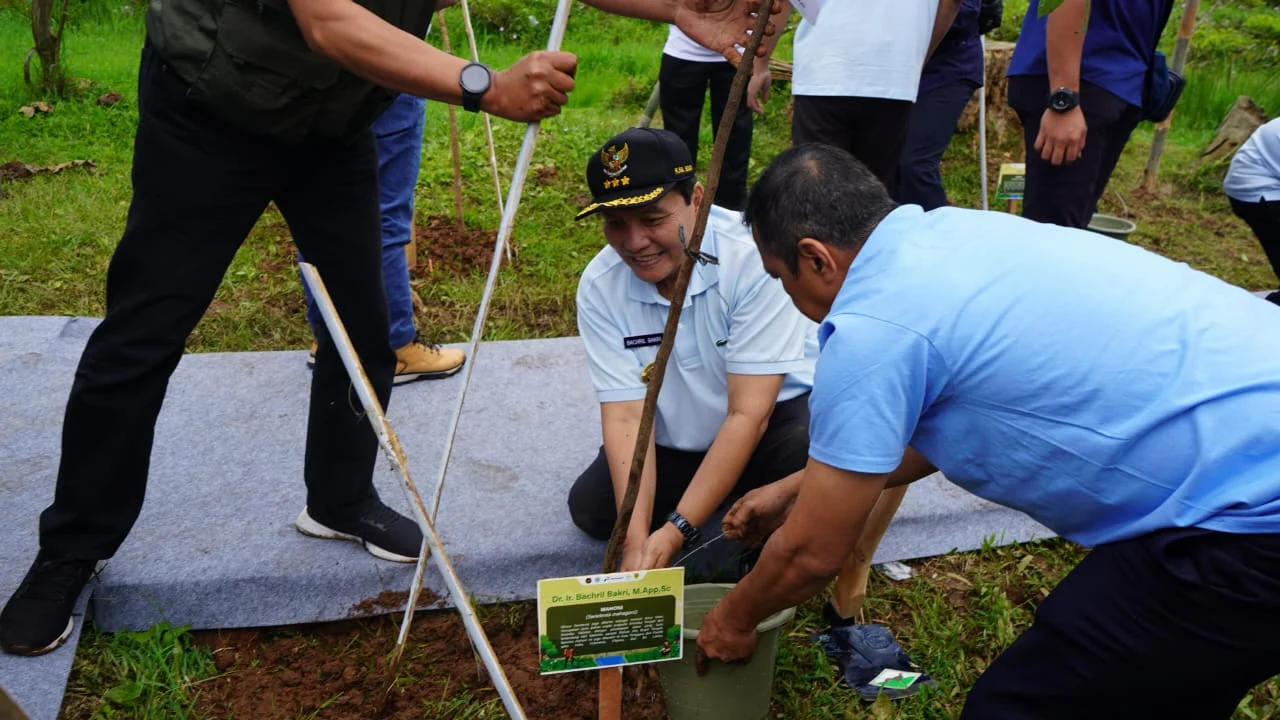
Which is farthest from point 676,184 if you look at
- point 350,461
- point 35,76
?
point 35,76

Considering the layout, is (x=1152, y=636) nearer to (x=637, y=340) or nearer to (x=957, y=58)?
(x=637, y=340)

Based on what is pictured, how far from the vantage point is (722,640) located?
188cm

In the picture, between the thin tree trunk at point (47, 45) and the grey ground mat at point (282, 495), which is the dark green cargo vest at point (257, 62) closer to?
the grey ground mat at point (282, 495)

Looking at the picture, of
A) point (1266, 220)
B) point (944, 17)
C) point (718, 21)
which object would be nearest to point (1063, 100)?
point (944, 17)

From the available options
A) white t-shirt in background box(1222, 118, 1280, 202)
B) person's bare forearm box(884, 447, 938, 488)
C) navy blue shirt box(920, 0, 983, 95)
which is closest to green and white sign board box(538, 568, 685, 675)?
person's bare forearm box(884, 447, 938, 488)

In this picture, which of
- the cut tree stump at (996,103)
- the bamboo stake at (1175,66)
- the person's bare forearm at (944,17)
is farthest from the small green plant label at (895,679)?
the cut tree stump at (996,103)

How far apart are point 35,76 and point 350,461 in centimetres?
557

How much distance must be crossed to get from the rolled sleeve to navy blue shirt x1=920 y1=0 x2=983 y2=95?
276 centimetres

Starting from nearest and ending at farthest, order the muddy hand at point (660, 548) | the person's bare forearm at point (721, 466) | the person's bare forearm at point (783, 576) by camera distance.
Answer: the person's bare forearm at point (783, 576), the muddy hand at point (660, 548), the person's bare forearm at point (721, 466)

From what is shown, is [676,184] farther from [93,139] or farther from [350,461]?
[93,139]

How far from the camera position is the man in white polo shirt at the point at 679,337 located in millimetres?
2172

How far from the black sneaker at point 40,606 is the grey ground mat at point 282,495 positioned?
0.15 ft

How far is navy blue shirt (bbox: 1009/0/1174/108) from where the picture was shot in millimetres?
3145

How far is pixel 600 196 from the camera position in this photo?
2.21 meters
